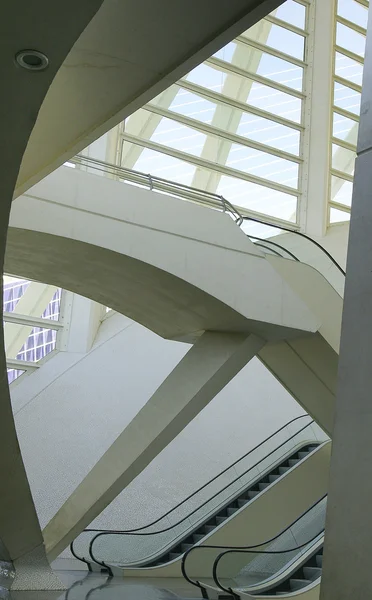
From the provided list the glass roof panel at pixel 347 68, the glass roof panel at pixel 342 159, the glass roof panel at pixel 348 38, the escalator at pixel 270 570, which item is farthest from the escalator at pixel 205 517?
the glass roof panel at pixel 348 38

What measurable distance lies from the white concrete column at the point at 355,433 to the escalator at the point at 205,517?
10.3 meters

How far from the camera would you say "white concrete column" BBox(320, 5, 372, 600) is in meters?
5.38

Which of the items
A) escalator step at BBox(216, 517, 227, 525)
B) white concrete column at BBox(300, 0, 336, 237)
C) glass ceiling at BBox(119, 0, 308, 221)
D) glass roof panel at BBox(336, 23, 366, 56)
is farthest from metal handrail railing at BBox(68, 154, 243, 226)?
glass roof panel at BBox(336, 23, 366, 56)

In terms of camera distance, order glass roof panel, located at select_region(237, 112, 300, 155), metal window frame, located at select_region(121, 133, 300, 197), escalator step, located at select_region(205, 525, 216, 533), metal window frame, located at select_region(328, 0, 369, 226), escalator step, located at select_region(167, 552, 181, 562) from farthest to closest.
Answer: metal window frame, located at select_region(328, 0, 369, 226) → glass roof panel, located at select_region(237, 112, 300, 155) → metal window frame, located at select_region(121, 133, 300, 197) → escalator step, located at select_region(205, 525, 216, 533) → escalator step, located at select_region(167, 552, 181, 562)

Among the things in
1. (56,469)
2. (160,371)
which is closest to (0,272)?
(56,469)

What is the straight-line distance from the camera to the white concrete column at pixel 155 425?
13.7 metres

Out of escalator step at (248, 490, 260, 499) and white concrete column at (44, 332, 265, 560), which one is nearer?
white concrete column at (44, 332, 265, 560)

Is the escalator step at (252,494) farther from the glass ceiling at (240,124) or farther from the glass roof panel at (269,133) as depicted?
the glass roof panel at (269,133)

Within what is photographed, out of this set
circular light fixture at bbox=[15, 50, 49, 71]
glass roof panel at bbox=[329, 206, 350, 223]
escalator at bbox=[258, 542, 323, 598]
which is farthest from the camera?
glass roof panel at bbox=[329, 206, 350, 223]

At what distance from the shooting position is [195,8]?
548cm

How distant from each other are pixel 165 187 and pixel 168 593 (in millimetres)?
7251

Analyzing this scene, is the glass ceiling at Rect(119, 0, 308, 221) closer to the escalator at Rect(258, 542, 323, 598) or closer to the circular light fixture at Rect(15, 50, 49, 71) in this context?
the escalator at Rect(258, 542, 323, 598)

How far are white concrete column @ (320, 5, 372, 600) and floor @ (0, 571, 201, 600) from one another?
171 inches

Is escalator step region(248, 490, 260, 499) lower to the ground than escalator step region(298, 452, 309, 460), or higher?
lower
